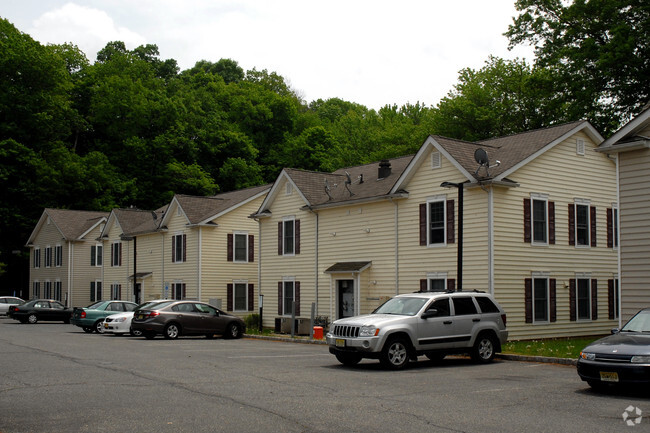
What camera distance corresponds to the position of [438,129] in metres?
53.2

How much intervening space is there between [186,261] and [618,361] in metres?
31.6

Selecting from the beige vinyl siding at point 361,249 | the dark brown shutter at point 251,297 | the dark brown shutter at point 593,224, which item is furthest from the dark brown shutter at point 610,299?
the dark brown shutter at point 251,297

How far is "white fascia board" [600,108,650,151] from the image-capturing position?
1789cm

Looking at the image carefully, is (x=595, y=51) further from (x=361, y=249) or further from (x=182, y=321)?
(x=182, y=321)

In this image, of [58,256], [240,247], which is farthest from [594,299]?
[58,256]

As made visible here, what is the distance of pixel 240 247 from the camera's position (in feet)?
134

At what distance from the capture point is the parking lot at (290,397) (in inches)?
355

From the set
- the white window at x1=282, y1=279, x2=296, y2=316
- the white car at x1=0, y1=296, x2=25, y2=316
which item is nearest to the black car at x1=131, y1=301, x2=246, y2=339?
the white window at x1=282, y1=279, x2=296, y2=316

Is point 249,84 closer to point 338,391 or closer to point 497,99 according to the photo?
point 497,99

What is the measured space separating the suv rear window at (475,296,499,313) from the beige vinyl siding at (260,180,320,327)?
14308 millimetres

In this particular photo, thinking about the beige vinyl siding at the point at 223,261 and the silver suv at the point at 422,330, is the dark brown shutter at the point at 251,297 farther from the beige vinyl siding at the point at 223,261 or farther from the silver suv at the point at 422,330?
the silver suv at the point at 422,330

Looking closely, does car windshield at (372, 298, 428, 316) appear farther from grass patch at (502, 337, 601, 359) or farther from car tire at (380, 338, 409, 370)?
grass patch at (502, 337, 601, 359)

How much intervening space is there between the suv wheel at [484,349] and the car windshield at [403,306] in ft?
6.10

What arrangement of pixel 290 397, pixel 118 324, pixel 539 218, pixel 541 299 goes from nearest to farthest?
pixel 290 397, pixel 541 299, pixel 539 218, pixel 118 324
